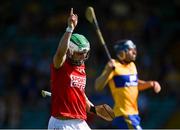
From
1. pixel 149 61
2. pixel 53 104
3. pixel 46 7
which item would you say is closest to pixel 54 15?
pixel 46 7

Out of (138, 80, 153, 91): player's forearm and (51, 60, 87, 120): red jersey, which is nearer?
(51, 60, 87, 120): red jersey

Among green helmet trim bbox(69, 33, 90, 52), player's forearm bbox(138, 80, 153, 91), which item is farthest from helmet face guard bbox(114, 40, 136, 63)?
green helmet trim bbox(69, 33, 90, 52)

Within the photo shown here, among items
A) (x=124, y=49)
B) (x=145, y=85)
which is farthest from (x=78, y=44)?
(x=145, y=85)

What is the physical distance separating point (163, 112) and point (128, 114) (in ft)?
17.9

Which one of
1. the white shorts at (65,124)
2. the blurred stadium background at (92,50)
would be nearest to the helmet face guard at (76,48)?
the white shorts at (65,124)

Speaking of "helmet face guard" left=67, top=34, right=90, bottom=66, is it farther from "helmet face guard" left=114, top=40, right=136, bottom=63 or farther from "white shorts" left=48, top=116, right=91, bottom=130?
"helmet face guard" left=114, top=40, right=136, bottom=63

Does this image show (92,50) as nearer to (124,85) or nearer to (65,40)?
(124,85)

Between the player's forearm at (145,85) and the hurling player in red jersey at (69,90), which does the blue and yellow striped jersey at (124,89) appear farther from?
the hurling player in red jersey at (69,90)

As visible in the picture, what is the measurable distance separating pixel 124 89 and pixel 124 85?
2.4 inches

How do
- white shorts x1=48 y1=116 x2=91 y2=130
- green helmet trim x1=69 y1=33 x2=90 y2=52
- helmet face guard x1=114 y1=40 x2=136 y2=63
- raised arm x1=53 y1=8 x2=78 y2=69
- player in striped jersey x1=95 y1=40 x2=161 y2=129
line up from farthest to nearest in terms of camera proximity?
helmet face guard x1=114 y1=40 x2=136 y2=63 → player in striped jersey x1=95 y1=40 x2=161 y2=129 → green helmet trim x1=69 y1=33 x2=90 y2=52 → white shorts x1=48 y1=116 x2=91 y2=130 → raised arm x1=53 y1=8 x2=78 y2=69

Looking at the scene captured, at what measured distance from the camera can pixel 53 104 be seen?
29.2ft

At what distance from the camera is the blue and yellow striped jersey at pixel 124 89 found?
38.1 ft

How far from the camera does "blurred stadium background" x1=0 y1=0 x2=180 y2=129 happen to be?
17.0 m

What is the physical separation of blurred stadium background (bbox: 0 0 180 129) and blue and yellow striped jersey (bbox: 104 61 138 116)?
4209 mm
